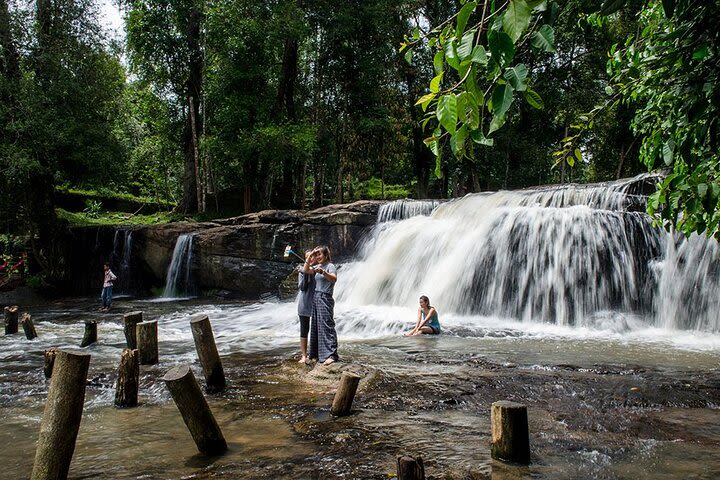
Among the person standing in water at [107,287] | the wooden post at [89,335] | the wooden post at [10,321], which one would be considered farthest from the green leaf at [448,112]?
the person standing in water at [107,287]

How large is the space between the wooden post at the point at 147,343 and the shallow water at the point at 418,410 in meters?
0.31

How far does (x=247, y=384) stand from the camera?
24.0 ft

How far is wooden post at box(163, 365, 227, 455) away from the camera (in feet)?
15.1

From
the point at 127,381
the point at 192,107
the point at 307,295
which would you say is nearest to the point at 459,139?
the point at 127,381

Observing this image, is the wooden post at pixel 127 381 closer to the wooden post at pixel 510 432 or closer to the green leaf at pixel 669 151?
the wooden post at pixel 510 432

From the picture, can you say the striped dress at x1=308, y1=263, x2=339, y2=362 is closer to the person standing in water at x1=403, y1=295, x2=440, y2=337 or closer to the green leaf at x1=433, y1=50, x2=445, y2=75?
the person standing in water at x1=403, y1=295, x2=440, y2=337

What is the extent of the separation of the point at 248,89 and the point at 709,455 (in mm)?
22449

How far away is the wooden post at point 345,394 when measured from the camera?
18.1ft

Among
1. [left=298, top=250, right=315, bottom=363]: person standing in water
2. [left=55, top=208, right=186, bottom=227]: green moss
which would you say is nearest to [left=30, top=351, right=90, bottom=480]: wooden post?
[left=298, top=250, right=315, bottom=363]: person standing in water

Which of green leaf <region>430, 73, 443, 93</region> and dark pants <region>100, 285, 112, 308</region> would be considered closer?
green leaf <region>430, 73, 443, 93</region>

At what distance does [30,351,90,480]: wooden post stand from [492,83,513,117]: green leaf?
3.49 meters

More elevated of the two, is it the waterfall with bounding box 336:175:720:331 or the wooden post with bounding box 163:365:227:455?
the waterfall with bounding box 336:175:720:331

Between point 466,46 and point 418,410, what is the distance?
477 centimetres

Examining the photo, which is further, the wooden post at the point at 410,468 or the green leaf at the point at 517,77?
the wooden post at the point at 410,468
